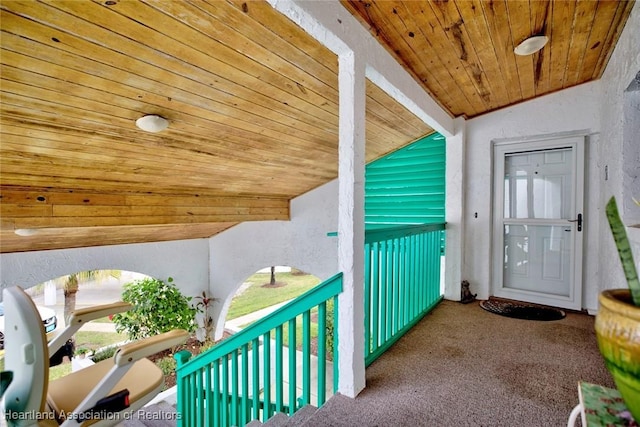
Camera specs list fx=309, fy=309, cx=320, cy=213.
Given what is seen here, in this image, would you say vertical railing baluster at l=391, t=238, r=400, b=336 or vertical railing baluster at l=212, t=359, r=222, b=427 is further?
vertical railing baluster at l=391, t=238, r=400, b=336

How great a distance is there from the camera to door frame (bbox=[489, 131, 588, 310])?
2943 millimetres

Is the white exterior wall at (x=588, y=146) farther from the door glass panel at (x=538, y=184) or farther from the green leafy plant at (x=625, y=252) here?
the green leafy plant at (x=625, y=252)

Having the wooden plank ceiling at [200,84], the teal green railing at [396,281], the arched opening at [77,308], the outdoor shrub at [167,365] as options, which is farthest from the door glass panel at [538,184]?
the arched opening at [77,308]

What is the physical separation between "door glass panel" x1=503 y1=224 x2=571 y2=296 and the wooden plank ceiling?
1389 millimetres

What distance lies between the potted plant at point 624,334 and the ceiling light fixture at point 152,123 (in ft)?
7.87

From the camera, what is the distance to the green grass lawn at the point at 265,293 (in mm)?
8484

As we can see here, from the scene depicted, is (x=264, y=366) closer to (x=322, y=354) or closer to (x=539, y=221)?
(x=322, y=354)

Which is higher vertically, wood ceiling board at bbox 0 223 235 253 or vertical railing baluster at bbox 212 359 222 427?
wood ceiling board at bbox 0 223 235 253

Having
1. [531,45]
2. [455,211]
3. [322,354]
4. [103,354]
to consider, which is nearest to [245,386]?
[322,354]

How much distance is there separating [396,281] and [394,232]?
437 mm

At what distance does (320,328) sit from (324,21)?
162 cm

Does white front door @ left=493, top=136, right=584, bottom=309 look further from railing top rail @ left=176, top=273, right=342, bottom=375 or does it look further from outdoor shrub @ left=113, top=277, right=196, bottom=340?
outdoor shrub @ left=113, top=277, right=196, bottom=340

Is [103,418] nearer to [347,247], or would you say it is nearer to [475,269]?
[347,247]

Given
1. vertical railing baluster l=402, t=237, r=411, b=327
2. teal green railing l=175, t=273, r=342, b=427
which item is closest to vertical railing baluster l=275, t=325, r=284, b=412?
teal green railing l=175, t=273, r=342, b=427
